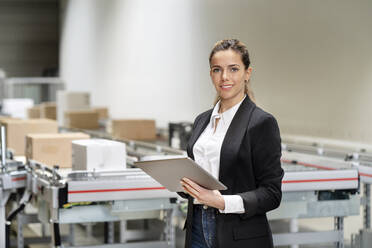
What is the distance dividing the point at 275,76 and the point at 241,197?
15.7 ft

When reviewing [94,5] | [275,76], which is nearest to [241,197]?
[275,76]

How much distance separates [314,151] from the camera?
526 cm

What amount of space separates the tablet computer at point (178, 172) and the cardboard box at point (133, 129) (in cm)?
509

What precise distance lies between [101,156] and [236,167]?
2079 millimetres

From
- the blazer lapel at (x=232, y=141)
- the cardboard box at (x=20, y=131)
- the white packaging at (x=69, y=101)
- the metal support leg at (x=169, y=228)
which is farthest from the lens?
the white packaging at (x=69, y=101)

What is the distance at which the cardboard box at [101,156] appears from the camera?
397cm

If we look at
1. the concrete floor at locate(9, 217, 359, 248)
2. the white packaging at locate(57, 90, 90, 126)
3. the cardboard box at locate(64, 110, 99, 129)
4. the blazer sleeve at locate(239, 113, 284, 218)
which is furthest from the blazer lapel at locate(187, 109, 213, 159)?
the white packaging at locate(57, 90, 90, 126)

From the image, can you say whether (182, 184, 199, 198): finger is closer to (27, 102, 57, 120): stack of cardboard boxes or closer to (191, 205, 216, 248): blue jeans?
(191, 205, 216, 248): blue jeans

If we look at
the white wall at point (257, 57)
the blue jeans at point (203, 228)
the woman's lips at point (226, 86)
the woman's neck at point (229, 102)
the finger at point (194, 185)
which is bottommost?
the blue jeans at point (203, 228)

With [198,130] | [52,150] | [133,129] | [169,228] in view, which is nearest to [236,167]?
[198,130]

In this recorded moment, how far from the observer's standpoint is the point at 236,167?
2045 mm

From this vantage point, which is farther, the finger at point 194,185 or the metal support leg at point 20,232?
the metal support leg at point 20,232

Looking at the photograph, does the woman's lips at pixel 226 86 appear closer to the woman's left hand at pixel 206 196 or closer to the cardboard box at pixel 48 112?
the woman's left hand at pixel 206 196

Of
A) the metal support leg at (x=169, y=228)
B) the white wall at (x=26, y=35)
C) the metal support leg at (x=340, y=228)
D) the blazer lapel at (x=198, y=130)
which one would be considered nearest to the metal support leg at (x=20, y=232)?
the metal support leg at (x=169, y=228)
